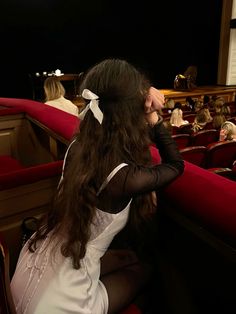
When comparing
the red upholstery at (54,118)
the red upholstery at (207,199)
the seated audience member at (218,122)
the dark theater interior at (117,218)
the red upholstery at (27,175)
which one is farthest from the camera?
the seated audience member at (218,122)

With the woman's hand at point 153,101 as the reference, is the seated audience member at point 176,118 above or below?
below

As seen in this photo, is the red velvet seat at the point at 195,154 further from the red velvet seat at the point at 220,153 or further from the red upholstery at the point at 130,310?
the red upholstery at the point at 130,310

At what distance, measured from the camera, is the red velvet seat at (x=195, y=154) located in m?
2.24

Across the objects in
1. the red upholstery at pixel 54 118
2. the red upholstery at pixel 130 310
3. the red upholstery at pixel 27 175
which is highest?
the red upholstery at pixel 54 118

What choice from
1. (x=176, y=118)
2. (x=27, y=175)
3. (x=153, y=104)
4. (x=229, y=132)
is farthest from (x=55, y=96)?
(x=153, y=104)

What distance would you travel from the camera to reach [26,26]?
793cm

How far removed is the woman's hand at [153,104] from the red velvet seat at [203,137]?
1.90 metres

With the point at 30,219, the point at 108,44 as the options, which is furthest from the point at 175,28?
the point at 30,219

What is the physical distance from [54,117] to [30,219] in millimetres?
724

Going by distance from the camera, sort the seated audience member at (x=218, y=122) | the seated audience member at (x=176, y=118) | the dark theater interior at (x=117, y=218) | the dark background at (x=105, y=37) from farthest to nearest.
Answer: the dark background at (x=105, y=37) < the seated audience member at (x=176, y=118) < the seated audience member at (x=218, y=122) < the dark theater interior at (x=117, y=218)

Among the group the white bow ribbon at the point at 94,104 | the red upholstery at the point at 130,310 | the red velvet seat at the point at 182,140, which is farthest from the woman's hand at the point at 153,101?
the red velvet seat at the point at 182,140

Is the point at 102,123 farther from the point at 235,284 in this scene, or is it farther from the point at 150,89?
the point at 235,284

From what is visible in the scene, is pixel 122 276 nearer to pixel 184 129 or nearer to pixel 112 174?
pixel 112 174

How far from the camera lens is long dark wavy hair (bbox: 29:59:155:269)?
3.09 ft
